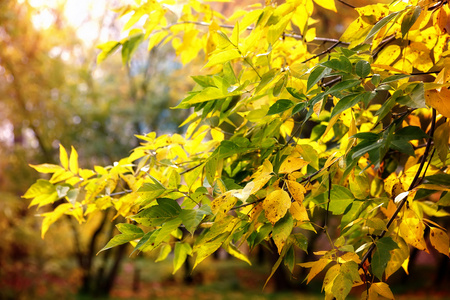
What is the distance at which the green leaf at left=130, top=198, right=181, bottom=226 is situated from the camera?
782 millimetres

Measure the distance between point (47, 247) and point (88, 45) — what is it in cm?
499

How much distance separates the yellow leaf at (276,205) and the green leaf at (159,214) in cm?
18

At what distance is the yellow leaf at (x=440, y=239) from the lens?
917 millimetres

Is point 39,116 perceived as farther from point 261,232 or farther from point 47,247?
point 261,232

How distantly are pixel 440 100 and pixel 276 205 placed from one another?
36cm

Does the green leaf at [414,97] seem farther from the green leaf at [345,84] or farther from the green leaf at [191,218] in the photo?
the green leaf at [191,218]

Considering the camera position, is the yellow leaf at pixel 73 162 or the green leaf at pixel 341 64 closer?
the green leaf at pixel 341 64

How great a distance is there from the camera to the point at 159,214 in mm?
792

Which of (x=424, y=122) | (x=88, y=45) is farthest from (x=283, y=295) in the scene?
(x=424, y=122)

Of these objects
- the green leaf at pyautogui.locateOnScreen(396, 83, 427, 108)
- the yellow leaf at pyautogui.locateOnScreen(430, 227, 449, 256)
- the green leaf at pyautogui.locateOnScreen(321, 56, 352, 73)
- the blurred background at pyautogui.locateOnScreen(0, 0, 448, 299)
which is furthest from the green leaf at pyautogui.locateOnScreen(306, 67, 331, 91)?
the blurred background at pyautogui.locateOnScreen(0, 0, 448, 299)

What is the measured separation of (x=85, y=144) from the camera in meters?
8.62

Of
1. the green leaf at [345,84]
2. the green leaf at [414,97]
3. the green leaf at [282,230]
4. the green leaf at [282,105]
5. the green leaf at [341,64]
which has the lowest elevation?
the green leaf at [282,230]

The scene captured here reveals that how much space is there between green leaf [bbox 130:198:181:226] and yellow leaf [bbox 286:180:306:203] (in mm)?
232

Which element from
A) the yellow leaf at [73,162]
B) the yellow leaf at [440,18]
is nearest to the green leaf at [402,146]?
the yellow leaf at [440,18]
